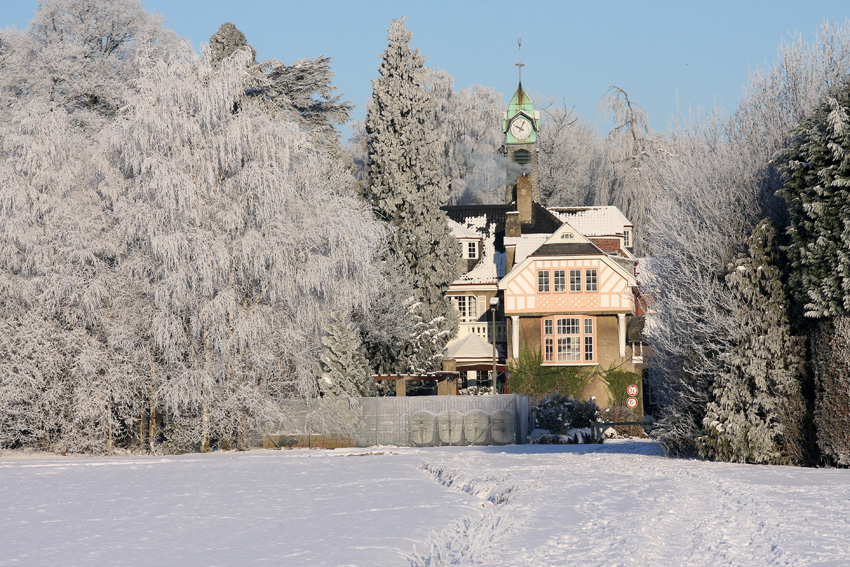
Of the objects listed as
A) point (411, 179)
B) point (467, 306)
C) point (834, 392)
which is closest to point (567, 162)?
point (467, 306)

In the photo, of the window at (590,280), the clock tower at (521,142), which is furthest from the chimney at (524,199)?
the clock tower at (521,142)

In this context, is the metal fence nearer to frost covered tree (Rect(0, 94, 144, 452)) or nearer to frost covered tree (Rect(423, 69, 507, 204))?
frost covered tree (Rect(0, 94, 144, 452))

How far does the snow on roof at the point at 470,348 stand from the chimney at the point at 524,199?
8593mm

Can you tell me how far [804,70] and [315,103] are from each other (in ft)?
75.6

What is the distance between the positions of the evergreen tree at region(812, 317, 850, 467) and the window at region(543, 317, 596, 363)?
24.8 metres

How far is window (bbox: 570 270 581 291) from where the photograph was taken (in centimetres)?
4550

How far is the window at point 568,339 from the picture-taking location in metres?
45.0

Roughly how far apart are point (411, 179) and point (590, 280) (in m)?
10.1

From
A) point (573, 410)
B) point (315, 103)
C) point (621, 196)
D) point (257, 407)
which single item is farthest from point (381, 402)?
point (621, 196)

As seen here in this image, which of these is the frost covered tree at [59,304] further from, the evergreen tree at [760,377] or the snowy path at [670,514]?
the evergreen tree at [760,377]

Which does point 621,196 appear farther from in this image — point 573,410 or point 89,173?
point 89,173

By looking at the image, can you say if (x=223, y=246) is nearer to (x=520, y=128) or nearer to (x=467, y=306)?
(x=467, y=306)

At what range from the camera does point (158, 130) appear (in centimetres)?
2808

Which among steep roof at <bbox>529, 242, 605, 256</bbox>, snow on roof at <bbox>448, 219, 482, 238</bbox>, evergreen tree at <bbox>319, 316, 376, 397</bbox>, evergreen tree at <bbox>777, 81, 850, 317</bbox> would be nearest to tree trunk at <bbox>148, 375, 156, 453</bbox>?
evergreen tree at <bbox>319, 316, 376, 397</bbox>
